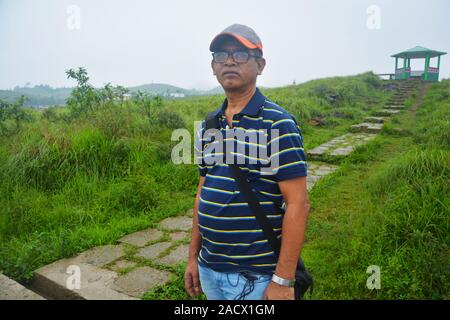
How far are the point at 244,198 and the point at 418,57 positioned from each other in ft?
83.6

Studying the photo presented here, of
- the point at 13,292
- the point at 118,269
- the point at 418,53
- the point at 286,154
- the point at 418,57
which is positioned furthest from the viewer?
the point at 418,57

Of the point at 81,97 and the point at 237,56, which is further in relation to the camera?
the point at 81,97

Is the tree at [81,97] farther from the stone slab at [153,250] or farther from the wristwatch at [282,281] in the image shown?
the wristwatch at [282,281]

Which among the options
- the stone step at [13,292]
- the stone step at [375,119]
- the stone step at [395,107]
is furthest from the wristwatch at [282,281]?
the stone step at [395,107]

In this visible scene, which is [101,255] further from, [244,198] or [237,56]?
[237,56]

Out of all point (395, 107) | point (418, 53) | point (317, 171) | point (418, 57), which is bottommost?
point (317, 171)

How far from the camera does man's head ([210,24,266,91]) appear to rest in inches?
68.6

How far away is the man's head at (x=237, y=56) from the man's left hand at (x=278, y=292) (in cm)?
98

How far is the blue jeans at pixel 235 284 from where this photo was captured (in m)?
1.65

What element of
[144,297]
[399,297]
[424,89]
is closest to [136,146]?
[144,297]

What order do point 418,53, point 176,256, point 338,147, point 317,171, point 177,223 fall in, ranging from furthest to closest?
point 418,53 < point 338,147 < point 317,171 < point 177,223 < point 176,256

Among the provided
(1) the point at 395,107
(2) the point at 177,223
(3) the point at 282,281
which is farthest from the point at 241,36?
(1) the point at 395,107

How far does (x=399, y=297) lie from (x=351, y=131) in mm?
8275

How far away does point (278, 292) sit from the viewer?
1573mm
